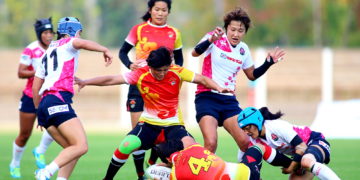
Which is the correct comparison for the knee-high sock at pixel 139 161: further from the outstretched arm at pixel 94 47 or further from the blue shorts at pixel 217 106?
the outstretched arm at pixel 94 47

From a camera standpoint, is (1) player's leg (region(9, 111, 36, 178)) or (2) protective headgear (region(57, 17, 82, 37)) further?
(1) player's leg (region(9, 111, 36, 178))

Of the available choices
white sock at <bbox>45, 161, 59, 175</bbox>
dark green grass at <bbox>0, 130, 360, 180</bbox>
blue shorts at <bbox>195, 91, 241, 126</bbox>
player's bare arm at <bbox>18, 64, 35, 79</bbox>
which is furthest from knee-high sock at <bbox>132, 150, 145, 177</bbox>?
player's bare arm at <bbox>18, 64, 35, 79</bbox>

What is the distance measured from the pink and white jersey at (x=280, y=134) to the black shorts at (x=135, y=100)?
1.81 meters

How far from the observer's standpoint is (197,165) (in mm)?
8367

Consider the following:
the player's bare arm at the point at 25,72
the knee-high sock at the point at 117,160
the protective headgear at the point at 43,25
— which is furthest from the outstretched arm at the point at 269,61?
the player's bare arm at the point at 25,72

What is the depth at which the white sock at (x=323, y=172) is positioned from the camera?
8.29 metres

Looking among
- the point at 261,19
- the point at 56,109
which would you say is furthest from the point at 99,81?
the point at 261,19

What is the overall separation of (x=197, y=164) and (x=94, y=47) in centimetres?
167

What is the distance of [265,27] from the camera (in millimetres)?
38875

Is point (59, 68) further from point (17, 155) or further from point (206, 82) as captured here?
point (17, 155)

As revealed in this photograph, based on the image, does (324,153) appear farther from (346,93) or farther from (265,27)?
(265,27)

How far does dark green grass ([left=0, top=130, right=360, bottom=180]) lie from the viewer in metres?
10.9

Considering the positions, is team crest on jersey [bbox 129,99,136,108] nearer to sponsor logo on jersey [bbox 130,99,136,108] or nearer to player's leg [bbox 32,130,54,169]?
sponsor logo on jersey [bbox 130,99,136,108]

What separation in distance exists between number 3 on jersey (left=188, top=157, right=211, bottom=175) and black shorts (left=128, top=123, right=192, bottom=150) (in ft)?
1.92
